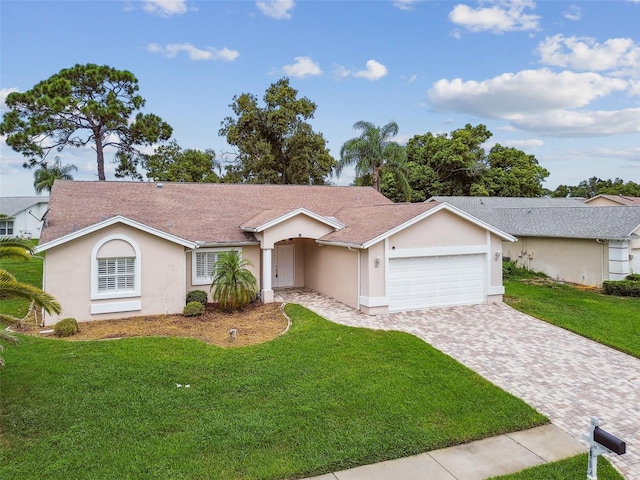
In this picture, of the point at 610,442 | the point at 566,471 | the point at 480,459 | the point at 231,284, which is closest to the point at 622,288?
the point at 566,471

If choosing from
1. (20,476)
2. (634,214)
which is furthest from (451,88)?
(20,476)

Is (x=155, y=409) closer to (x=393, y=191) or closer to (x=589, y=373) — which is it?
(x=589, y=373)

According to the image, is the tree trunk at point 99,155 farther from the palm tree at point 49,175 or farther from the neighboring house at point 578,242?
the neighboring house at point 578,242

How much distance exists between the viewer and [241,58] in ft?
73.0

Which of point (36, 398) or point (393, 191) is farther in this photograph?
point (393, 191)

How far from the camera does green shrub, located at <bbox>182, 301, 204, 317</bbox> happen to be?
14.7 meters

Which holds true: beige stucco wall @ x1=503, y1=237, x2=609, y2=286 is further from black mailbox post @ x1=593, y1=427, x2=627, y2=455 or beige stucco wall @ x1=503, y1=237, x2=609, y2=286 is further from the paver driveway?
black mailbox post @ x1=593, y1=427, x2=627, y2=455

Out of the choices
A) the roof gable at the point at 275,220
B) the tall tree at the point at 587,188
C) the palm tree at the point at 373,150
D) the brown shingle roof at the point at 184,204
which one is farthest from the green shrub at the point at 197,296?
the tall tree at the point at 587,188

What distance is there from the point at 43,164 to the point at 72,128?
4.32 m

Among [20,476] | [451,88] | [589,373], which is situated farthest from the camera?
[451,88]

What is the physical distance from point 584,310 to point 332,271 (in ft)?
34.2

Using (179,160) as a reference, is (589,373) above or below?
below

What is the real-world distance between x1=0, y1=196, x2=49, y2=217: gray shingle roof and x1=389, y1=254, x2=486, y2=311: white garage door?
50.9 m

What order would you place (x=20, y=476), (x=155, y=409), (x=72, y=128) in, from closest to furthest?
1. (x=20, y=476)
2. (x=155, y=409)
3. (x=72, y=128)
